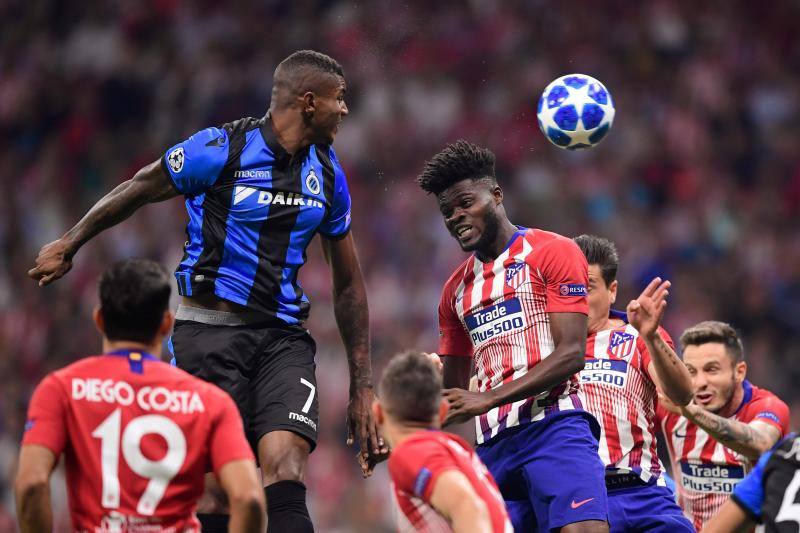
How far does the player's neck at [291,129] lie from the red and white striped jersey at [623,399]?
6.30ft

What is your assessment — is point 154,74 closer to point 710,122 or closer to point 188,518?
point 710,122

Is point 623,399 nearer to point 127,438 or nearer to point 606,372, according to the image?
point 606,372

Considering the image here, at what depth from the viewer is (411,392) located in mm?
4078

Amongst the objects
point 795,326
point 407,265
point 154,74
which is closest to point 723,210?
point 795,326

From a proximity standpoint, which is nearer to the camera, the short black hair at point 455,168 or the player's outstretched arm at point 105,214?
the player's outstretched arm at point 105,214

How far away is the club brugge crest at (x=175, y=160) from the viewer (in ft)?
17.4

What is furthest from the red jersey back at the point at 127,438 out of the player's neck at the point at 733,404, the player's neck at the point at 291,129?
the player's neck at the point at 733,404

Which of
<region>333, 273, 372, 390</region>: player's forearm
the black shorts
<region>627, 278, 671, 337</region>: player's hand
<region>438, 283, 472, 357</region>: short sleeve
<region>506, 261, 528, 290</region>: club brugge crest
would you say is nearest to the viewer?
the black shorts

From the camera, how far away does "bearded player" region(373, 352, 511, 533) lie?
380cm

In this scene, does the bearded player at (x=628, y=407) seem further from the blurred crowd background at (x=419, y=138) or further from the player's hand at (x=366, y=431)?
the blurred crowd background at (x=419, y=138)

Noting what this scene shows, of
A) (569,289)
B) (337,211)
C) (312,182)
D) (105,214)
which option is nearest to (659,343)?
(569,289)

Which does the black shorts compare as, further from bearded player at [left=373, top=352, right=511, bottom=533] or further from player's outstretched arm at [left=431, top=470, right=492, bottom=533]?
player's outstretched arm at [left=431, top=470, right=492, bottom=533]

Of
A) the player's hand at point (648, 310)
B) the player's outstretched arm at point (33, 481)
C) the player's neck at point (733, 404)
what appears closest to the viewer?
the player's outstretched arm at point (33, 481)

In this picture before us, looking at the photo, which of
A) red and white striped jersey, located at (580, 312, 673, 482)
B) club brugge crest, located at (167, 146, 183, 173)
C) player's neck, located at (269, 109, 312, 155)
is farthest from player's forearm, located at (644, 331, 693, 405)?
club brugge crest, located at (167, 146, 183, 173)
